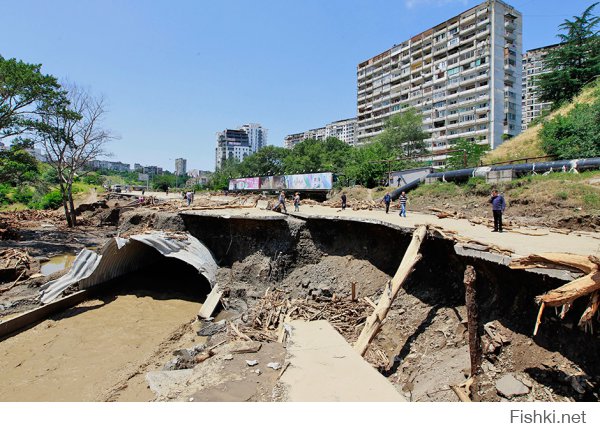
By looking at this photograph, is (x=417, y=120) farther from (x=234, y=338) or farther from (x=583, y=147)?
(x=234, y=338)

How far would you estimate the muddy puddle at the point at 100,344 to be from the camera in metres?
7.67

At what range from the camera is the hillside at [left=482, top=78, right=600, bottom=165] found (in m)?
26.1

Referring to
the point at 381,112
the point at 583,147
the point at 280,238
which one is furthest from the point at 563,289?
the point at 381,112

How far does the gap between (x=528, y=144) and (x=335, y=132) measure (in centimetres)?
14050

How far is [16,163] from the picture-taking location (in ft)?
73.9

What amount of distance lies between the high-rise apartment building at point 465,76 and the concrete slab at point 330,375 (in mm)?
49586

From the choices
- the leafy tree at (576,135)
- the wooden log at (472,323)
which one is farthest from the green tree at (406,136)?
the wooden log at (472,323)

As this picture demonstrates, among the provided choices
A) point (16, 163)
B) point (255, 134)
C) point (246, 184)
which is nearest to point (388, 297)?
point (16, 163)

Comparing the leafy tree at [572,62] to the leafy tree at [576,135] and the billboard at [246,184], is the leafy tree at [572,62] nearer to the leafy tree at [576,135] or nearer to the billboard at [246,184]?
the leafy tree at [576,135]

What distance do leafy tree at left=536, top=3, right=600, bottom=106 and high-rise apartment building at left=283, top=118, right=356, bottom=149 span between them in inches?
4414

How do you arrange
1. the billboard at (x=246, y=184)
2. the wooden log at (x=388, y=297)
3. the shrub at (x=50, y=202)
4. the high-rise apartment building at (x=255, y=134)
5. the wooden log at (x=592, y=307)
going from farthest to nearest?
the high-rise apartment building at (x=255, y=134) < the shrub at (x=50, y=202) < the billboard at (x=246, y=184) < the wooden log at (x=388, y=297) < the wooden log at (x=592, y=307)

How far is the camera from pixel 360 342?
25.1 ft

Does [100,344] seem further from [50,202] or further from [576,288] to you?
[50,202]

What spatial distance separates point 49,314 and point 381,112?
8237 centimetres
